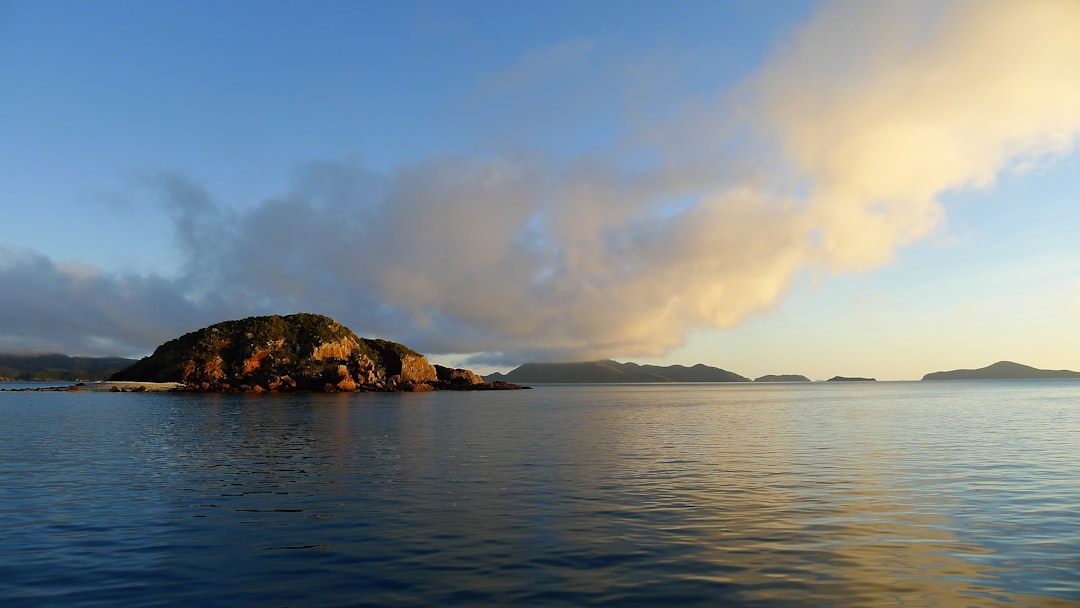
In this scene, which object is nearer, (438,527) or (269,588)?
(269,588)

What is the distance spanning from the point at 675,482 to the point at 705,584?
19.4m

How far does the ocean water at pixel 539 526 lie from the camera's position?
1798cm

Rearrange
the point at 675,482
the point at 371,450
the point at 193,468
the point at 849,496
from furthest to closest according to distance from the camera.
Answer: the point at 371,450 → the point at 193,468 → the point at 675,482 → the point at 849,496

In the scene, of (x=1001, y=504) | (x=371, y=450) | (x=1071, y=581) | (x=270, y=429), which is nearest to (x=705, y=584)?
(x=1071, y=581)

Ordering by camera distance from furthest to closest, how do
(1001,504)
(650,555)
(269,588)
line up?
(1001,504) → (650,555) → (269,588)

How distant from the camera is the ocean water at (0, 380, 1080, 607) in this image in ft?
59.0

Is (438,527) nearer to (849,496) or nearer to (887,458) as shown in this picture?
(849,496)

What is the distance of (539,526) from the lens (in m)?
25.9

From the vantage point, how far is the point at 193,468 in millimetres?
43562

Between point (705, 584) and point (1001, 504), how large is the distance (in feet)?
70.9

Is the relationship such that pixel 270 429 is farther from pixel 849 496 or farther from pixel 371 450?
pixel 849 496

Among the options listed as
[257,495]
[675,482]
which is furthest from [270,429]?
[675,482]

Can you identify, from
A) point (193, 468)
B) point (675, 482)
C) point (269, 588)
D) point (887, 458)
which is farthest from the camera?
point (887, 458)

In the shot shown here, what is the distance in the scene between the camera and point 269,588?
1820cm
